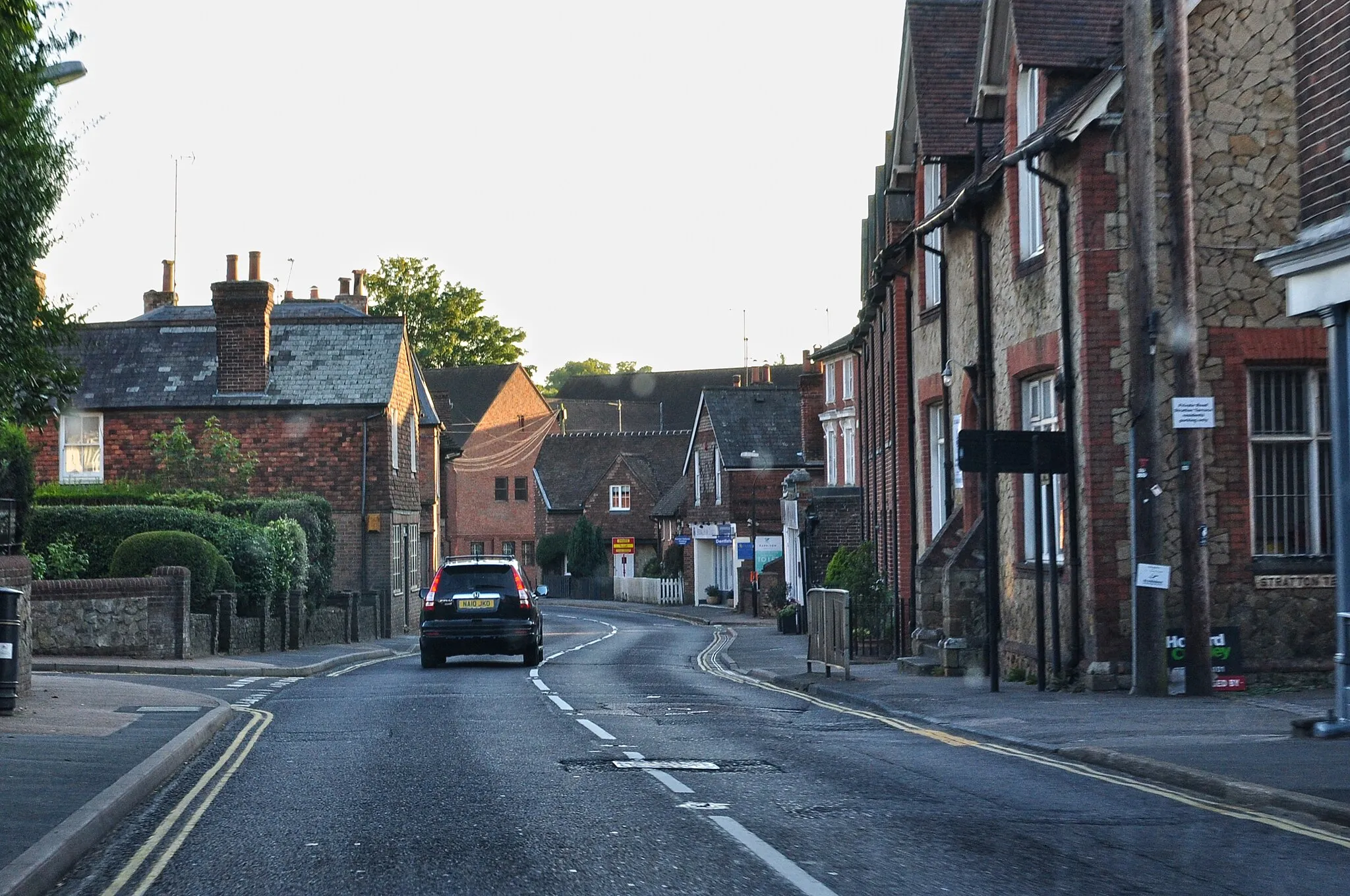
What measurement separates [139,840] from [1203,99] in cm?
1371

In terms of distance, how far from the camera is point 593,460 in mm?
90562

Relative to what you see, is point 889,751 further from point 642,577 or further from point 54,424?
point 642,577

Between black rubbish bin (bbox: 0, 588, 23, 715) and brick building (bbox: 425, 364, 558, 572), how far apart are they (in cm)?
7135

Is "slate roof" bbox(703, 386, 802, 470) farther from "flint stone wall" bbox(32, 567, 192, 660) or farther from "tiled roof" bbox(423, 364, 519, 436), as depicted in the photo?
"flint stone wall" bbox(32, 567, 192, 660)

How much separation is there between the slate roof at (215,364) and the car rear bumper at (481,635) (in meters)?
15.3

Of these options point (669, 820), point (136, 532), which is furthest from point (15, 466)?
point (669, 820)

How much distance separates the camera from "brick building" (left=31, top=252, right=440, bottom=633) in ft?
133

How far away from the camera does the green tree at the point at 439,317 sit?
279 ft

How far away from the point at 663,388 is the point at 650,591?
46997 mm

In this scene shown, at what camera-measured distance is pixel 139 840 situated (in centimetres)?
912

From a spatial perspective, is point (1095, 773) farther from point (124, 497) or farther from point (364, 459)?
point (364, 459)

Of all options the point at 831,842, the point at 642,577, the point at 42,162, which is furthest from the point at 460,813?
the point at 642,577

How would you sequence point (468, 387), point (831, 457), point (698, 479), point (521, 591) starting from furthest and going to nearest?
point (468, 387) < point (698, 479) < point (831, 457) < point (521, 591)

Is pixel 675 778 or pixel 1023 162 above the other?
pixel 1023 162
